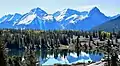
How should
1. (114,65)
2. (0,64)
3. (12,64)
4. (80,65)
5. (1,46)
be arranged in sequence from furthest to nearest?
(80,65), (12,64), (114,65), (1,46), (0,64)

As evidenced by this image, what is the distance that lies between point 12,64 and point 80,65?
61.0 m

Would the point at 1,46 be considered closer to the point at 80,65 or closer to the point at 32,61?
the point at 32,61

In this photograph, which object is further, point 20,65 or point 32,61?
point 20,65

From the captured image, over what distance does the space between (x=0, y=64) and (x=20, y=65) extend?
53093mm

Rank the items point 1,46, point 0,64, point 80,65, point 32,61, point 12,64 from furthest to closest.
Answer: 1. point 80,65
2. point 12,64
3. point 32,61
4. point 1,46
5. point 0,64

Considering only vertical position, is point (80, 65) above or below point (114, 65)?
below

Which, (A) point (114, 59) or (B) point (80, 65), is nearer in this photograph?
(A) point (114, 59)

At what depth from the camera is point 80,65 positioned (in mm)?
135500

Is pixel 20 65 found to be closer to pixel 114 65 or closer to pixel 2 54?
pixel 114 65

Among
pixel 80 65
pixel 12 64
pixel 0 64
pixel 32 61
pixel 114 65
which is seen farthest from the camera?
pixel 80 65

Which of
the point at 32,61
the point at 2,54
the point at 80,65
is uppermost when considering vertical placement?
the point at 2,54

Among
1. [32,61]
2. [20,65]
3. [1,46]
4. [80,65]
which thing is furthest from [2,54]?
[80,65]

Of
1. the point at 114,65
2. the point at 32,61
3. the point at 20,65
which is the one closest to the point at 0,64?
the point at 114,65

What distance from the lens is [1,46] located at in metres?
27.1
